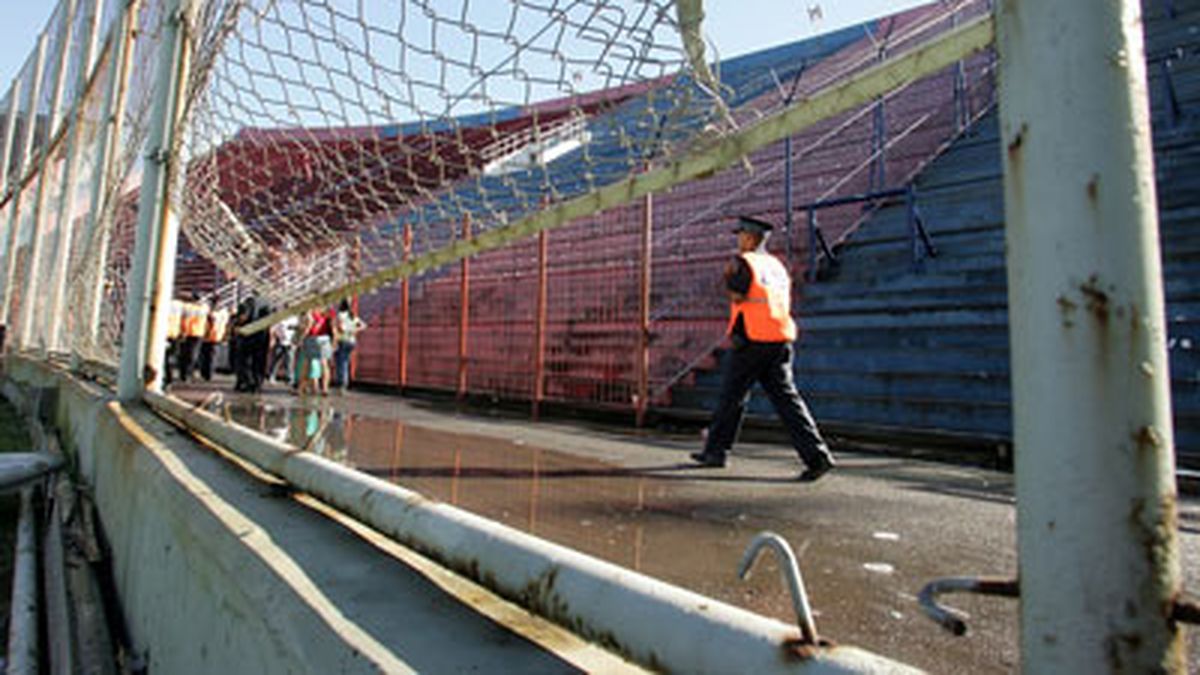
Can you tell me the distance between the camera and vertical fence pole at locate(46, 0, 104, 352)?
631 cm

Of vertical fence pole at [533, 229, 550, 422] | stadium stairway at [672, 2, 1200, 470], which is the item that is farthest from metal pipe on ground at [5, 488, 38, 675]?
stadium stairway at [672, 2, 1200, 470]

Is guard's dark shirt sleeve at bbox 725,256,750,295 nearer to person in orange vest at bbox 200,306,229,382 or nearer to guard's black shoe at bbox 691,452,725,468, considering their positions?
guard's black shoe at bbox 691,452,725,468

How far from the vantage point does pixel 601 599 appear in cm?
92

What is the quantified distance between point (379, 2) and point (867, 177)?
9.36 m

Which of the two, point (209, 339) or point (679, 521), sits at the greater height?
point (209, 339)

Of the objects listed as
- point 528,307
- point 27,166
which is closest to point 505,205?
point 528,307

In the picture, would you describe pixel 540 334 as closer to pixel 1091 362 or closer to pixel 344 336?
pixel 344 336

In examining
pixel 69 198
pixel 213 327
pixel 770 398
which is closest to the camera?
pixel 770 398

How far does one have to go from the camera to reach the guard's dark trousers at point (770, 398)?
12.5ft

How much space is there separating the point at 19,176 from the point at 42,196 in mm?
2418

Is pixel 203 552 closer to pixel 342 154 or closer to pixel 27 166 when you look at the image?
pixel 342 154

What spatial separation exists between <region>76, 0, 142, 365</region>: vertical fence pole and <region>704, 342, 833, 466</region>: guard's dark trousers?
4.11m

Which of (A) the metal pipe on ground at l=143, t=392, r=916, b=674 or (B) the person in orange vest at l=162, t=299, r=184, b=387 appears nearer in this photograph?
(A) the metal pipe on ground at l=143, t=392, r=916, b=674

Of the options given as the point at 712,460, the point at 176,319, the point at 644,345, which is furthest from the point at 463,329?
the point at 712,460
